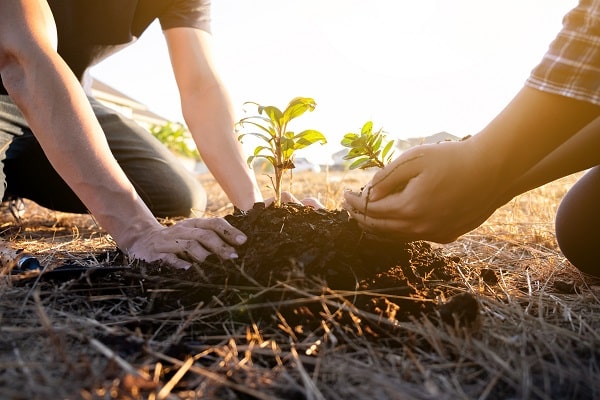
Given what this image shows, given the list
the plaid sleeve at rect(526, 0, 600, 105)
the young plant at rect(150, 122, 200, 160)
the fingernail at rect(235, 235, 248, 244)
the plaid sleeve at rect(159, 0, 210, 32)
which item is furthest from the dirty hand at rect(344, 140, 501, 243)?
the young plant at rect(150, 122, 200, 160)

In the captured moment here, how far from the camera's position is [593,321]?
1344 millimetres

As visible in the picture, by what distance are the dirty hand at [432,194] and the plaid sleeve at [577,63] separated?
0.25 meters

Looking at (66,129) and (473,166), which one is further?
(66,129)

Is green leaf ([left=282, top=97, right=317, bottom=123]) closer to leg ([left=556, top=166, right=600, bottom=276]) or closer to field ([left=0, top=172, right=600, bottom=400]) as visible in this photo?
field ([left=0, top=172, right=600, bottom=400])

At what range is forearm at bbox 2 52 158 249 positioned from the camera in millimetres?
1702

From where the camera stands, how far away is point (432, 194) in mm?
1249

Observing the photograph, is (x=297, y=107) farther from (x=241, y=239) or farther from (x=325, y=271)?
(x=325, y=271)

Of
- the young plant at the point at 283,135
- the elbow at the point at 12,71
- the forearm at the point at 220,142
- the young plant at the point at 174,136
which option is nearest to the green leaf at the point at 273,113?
the young plant at the point at 283,135

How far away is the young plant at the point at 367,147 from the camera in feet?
5.28

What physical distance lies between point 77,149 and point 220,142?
976mm

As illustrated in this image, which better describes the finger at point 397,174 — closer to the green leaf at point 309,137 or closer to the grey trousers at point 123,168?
the green leaf at point 309,137

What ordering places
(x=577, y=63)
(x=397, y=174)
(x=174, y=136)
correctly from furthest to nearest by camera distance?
(x=174, y=136) < (x=397, y=174) < (x=577, y=63)

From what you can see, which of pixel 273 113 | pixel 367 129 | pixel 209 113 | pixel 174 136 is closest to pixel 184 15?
pixel 209 113

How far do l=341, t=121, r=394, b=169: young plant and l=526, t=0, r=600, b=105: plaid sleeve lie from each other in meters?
0.52
